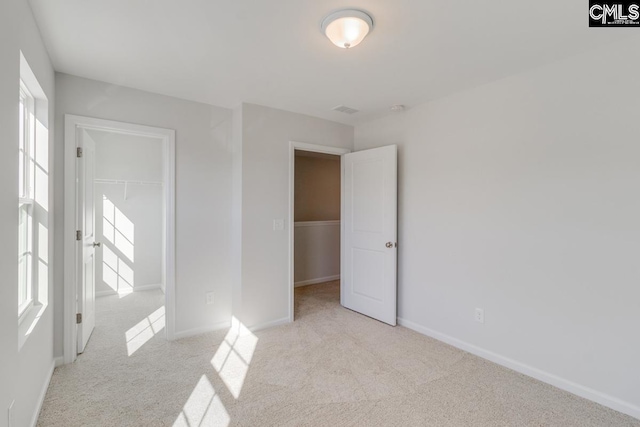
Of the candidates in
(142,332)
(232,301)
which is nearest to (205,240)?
(232,301)

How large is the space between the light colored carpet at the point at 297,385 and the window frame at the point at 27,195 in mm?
740

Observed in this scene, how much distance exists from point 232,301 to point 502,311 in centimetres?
262

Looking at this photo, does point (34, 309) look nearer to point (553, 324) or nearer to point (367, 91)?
point (367, 91)

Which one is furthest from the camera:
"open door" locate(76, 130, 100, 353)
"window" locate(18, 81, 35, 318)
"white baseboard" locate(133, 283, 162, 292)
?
"white baseboard" locate(133, 283, 162, 292)

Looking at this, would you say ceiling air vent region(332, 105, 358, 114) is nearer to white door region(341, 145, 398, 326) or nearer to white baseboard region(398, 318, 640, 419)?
white door region(341, 145, 398, 326)

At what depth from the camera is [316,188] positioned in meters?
5.55

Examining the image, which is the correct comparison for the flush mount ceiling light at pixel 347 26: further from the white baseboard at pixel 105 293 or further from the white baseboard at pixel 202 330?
the white baseboard at pixel 105 293

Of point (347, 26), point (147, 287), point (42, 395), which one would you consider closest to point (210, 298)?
point (42, 395)

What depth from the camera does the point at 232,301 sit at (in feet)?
10.9

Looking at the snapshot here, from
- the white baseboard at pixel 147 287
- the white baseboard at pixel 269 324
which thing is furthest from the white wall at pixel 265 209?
the white baseboard at pixel 147 287

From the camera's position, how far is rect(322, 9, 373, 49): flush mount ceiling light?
172 centimetres

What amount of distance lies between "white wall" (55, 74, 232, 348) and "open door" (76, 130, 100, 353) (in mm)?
435

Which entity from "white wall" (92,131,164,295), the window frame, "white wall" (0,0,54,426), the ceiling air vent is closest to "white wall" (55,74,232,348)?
the window frame

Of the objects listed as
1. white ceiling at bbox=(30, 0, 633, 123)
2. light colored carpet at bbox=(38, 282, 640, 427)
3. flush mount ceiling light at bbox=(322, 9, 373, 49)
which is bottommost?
light colored carpet at bbox=(38, 282, 640, 427)
